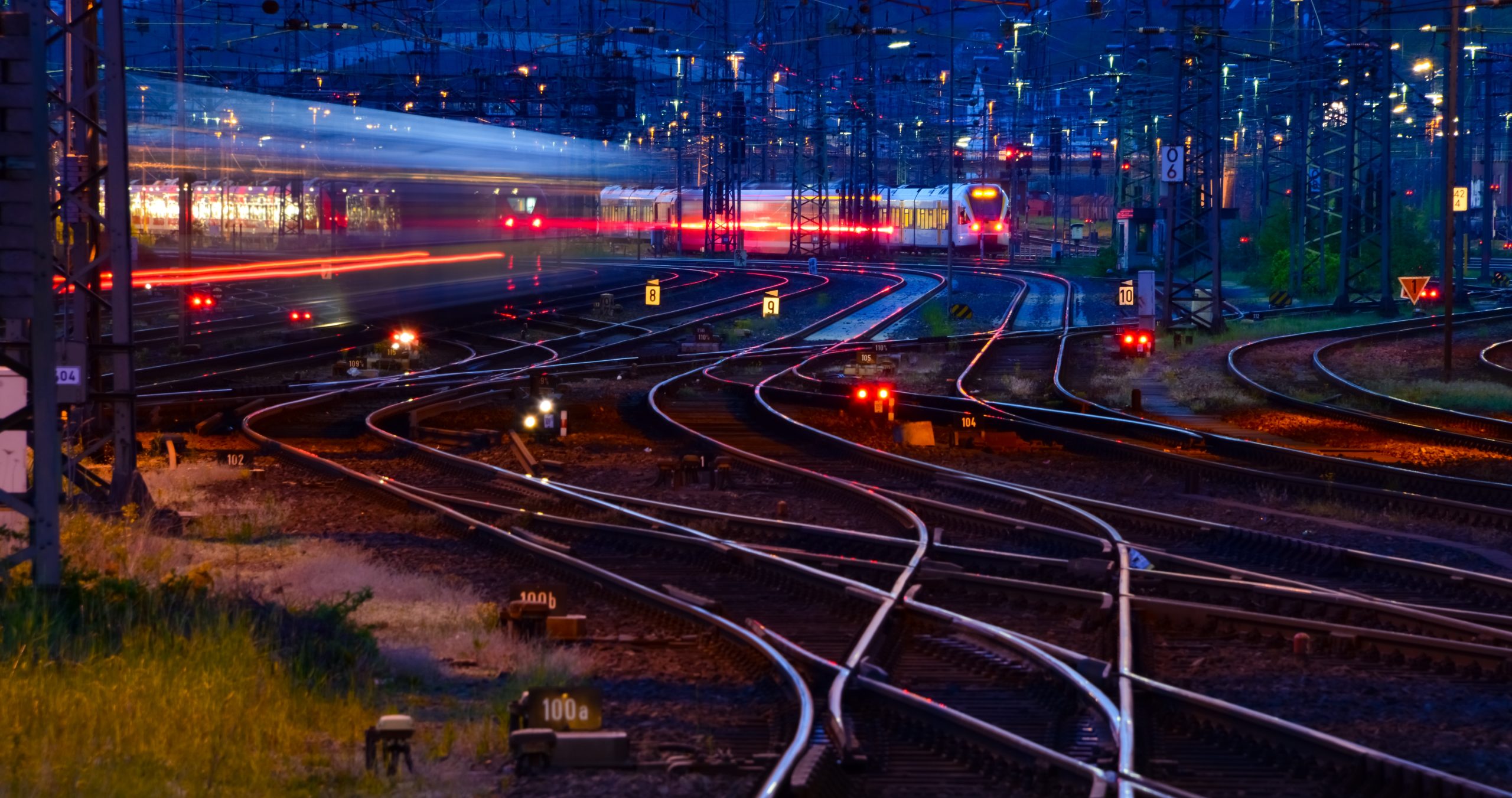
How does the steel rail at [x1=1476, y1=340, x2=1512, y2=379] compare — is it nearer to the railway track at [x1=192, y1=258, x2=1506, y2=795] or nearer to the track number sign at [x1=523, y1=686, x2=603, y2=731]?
the railway track at [x1=192, y1=258, x2=1506, y2=795]

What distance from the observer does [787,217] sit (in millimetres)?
68125

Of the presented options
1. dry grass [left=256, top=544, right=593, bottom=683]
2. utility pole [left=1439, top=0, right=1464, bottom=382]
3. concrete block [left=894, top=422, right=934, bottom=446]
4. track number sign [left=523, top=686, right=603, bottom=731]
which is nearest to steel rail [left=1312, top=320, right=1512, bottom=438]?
utility pole [left=1439, top=0, right=1464, bottom=382]

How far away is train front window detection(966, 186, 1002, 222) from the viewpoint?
2498 inches

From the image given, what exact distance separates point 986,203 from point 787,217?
29.1ft

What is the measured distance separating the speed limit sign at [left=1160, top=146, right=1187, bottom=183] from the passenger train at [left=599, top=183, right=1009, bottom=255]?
33.0 m

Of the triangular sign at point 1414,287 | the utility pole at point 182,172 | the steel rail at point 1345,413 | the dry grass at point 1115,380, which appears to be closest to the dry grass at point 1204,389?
the steel rail at point 1345,413

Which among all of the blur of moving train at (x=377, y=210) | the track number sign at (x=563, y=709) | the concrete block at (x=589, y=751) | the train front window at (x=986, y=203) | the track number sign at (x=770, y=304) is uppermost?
the train front window at (x=986, y=203)

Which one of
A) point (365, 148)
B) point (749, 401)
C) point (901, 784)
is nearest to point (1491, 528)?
point (901, 784)

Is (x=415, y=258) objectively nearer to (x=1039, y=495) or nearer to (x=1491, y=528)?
(x=1039, y=495)

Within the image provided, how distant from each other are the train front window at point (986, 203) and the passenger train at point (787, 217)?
0.11ft

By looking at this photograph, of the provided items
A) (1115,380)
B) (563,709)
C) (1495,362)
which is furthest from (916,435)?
(1495,362)

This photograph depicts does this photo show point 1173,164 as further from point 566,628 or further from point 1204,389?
point 566,628

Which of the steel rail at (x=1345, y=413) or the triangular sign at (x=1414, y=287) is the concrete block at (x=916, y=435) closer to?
the steel rail at (x=1345, y=413)

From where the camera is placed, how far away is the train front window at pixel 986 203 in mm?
63438
